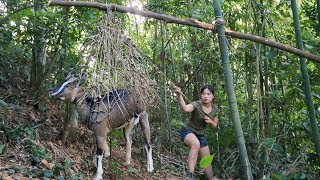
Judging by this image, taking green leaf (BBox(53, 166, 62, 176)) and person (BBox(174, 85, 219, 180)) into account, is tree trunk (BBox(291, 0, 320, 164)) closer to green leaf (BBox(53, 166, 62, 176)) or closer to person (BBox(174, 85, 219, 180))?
person (BBox(174, 85, 219, 180))

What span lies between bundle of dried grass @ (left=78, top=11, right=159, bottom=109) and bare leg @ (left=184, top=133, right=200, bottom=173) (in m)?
1.50

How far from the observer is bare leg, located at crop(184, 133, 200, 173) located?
6074mm

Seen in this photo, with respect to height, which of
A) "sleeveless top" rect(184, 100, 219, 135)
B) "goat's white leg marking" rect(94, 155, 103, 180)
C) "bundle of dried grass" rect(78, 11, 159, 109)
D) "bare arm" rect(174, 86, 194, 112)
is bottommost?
"goat's white leg marking" rect(94, 155, 103, 180)

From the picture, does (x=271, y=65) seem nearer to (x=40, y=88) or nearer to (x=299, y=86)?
(x=299, y=86)

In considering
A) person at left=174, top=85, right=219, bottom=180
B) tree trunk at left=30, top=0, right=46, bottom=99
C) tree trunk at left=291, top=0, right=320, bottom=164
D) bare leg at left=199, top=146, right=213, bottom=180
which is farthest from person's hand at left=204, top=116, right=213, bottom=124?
tree trunk at left=30, top=0, right=46, bottom=99

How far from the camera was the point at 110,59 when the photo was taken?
177 inches

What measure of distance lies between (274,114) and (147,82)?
97.3 inches

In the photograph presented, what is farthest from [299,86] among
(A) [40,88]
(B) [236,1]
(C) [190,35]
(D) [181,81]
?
(A) [40,88]

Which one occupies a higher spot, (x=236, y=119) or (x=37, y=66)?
(x=37, y=66)

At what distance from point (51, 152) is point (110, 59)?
315cm

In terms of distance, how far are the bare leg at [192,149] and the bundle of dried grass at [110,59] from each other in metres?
1.50

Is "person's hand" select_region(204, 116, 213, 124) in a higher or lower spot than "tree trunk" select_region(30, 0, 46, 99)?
lower

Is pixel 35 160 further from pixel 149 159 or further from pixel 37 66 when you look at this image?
pixel 37 66

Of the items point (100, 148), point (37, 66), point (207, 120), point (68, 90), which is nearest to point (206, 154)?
point (207, 120)
